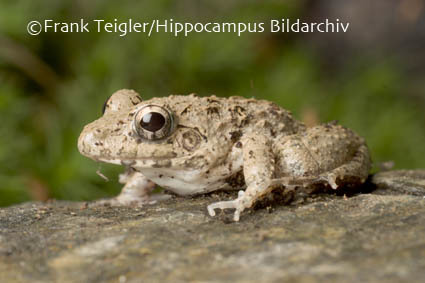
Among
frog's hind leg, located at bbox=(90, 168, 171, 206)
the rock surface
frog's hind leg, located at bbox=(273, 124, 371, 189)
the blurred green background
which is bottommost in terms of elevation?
the rock surface

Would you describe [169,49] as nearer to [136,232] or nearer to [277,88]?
[277,88]

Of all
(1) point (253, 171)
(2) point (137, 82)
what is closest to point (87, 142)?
(1) point (253, 171)

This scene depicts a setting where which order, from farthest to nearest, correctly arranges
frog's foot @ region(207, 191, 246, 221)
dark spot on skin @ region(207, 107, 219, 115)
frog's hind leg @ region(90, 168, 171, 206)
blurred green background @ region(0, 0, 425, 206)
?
blurred green background @ region(0, 0, 425, 206) → frog's hind leg @ region(90, 168, 171, 206) → dark spot on skin @ region(207, 107, 219, 115) → frog's foot @ region(207, 191, 246, 221)

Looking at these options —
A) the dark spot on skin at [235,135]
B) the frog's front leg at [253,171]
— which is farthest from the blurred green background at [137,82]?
the frog's front leg at [253,171]

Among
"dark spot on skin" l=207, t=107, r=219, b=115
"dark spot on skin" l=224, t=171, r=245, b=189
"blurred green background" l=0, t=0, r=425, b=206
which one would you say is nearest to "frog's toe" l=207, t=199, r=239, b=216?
"dark spot on skin" l=224, t=171, r=245, b=189

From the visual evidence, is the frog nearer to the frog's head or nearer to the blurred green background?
the frog's head

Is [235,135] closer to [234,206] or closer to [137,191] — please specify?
[234,206]

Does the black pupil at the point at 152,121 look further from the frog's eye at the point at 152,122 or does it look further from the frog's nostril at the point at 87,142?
the frog's nostril at the point at 87,142
